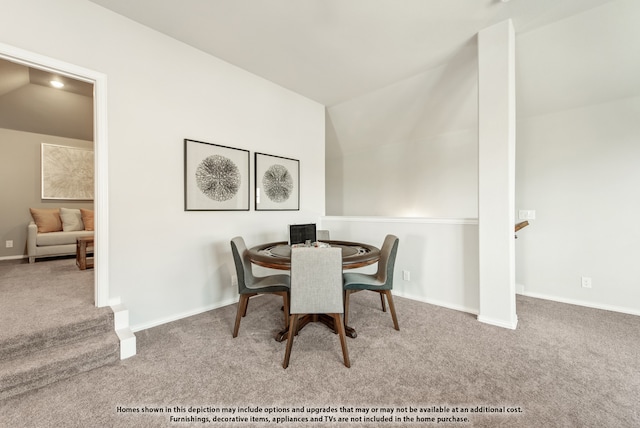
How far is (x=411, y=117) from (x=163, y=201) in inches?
144

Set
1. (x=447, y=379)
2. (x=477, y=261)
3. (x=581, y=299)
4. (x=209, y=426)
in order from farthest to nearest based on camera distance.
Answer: (x=581, y=299) < (x=477, y=261) < (x=447, y=379) < (x=209, y=426)

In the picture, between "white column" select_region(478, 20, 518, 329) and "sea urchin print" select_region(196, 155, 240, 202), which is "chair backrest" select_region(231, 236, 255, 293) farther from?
"white column" select_region(478, 20, 518, 329)

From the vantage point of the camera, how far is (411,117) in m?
4.04

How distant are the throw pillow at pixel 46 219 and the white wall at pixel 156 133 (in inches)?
135

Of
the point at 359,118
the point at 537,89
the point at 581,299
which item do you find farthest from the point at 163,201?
the point at 581,299

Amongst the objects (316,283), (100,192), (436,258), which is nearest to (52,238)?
(100,192)

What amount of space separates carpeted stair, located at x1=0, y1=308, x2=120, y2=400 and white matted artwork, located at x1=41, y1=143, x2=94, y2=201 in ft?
13.6

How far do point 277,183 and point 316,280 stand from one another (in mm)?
1978

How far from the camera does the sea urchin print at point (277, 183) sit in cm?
338

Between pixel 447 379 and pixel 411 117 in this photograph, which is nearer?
pixel 447 379

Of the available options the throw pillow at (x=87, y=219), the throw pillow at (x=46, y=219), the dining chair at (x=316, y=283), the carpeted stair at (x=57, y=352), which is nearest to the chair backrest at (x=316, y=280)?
the dining chair at (x=316, y=283)

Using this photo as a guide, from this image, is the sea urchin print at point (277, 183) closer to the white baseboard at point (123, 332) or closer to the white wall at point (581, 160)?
the white baseboard at point (123, 332)

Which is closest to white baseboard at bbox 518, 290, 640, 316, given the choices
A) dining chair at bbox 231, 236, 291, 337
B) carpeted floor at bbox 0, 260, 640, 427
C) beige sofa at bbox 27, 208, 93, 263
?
carpeted floor at bbox 0, 260, 640, 427

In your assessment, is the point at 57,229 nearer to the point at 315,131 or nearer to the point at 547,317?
the point at 315,131
